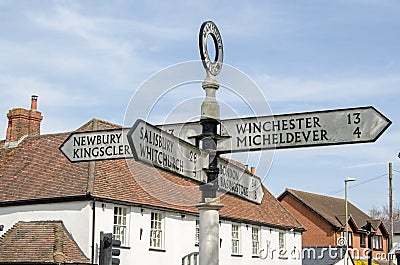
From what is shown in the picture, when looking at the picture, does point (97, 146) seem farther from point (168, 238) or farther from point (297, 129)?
point (168, 238)

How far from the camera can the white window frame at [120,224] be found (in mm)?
23797

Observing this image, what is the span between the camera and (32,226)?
78.4ft

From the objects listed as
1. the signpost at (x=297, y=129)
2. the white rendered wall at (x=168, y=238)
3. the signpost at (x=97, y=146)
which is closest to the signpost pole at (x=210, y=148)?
the signpost at (x=297, y=129)

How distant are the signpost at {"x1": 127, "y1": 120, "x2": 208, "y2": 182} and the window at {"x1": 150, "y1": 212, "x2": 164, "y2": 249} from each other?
68.0 ft

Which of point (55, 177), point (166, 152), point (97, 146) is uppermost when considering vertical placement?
point (55, 177)

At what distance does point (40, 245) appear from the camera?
74.6 ft

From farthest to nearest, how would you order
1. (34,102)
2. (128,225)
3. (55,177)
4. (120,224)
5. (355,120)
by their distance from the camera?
(34,102) < (55,177) < (128,225) < (120,224) < (355,120)

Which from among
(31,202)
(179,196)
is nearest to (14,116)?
(31,202)

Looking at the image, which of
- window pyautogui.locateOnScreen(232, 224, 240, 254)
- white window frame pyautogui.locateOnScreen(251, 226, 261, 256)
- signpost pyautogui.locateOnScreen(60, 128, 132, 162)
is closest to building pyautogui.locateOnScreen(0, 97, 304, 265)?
window pyautogui.locateOnScreen(232, 224, 240, 254)

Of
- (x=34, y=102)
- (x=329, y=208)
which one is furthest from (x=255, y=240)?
(x=329, y=208)

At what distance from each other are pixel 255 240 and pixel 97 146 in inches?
1140

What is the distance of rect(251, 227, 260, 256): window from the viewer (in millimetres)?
33375

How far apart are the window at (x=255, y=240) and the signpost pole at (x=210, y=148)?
1129 inches

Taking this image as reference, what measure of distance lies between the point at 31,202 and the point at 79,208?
2386 mm
